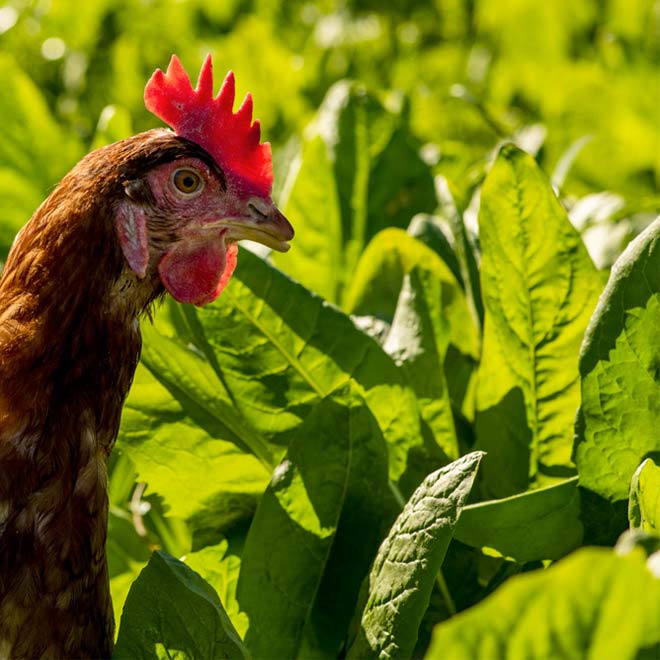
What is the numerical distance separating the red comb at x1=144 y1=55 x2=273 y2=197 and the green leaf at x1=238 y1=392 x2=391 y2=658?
1.23 ft

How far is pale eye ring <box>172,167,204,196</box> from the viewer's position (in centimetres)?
156

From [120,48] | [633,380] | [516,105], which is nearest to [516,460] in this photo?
[633,380]

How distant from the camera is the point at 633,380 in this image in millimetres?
1408

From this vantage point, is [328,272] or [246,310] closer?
[246,310]

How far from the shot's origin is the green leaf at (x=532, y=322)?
1.58 m

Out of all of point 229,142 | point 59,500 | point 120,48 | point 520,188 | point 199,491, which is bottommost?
point 199,491

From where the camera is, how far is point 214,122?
1.64 meters

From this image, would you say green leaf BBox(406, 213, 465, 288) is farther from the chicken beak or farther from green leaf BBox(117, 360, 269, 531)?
green leaf BBox(117, 360, 269, 531)

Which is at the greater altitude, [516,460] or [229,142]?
[229,142]

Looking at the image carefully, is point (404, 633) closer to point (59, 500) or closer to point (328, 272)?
point (59, 500)

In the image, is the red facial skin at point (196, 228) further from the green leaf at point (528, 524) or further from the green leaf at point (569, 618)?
the green leaf at point (569, 618)

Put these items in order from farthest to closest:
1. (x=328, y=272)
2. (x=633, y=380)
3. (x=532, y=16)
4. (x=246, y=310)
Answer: (x=532, y=16) → (x=328, y=272) → (x=246, y=310) → (x=633, y=380)

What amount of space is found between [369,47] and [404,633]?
318 centimetres

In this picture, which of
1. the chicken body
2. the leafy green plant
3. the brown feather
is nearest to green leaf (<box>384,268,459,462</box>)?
the leafy green plant
